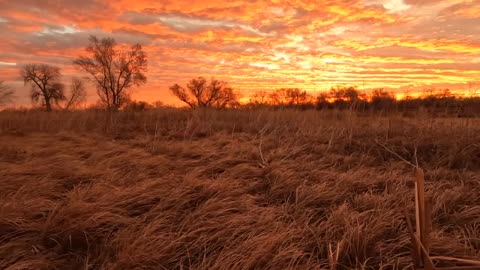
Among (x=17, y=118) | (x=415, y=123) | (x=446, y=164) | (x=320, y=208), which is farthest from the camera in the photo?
(x=17, y=118)

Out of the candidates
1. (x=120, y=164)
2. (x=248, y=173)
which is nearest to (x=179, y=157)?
(x=120, y=164)

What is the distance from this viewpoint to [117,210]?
276 centimetres

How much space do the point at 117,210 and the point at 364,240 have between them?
6.72ft

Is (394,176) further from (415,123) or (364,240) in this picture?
(415,123)

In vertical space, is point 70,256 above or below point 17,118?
below

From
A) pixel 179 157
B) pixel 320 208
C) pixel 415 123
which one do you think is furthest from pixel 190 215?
pixel 415 123

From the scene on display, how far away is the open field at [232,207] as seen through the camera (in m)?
2.10

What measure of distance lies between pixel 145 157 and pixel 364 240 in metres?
3.91

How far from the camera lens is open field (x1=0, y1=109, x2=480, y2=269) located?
210cm

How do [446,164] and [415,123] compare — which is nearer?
[446,164]

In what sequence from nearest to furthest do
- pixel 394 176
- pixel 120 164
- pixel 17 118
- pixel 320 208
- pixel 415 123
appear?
pixel 320 208
pixel 394 176
pixel 120 164
pixel 415 123
pixel 17 118

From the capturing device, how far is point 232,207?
2.94 meters

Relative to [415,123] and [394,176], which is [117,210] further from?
[415,123]

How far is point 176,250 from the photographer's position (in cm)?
219
